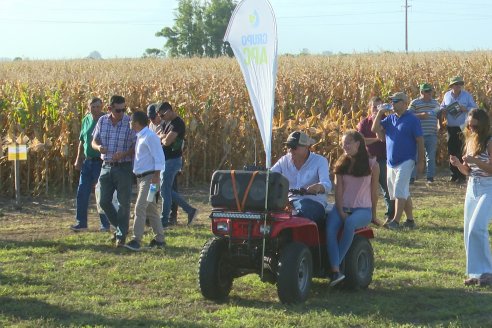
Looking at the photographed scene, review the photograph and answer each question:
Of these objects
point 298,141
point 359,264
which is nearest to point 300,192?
point 298,141

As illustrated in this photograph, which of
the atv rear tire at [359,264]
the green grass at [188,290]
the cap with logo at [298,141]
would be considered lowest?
the green grass at [188,290]

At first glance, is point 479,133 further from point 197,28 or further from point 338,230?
point 197,28

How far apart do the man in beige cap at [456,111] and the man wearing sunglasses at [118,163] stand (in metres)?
7.38

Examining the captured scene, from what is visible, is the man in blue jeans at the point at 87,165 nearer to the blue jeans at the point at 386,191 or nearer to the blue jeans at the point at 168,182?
the blue jeans at the point at 168,182

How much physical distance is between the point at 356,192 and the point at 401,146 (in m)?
3.38

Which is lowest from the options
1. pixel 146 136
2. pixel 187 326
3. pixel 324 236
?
pixel 187 326

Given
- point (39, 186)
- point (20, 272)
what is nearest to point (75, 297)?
point (20, 272)

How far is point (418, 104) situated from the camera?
16266 mm

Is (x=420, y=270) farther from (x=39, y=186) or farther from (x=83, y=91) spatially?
(x=83, y=91)

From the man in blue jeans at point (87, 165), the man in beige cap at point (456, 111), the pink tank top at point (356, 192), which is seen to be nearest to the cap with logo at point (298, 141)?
the pink tank top at point (356, 192)

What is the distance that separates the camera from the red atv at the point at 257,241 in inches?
315

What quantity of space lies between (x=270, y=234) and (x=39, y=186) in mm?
8895

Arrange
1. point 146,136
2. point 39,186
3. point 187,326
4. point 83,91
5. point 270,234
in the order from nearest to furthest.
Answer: point 187,326
point 270,234
point 146,136
point 39,186
point 83,91

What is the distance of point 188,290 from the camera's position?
8805 millimetres
